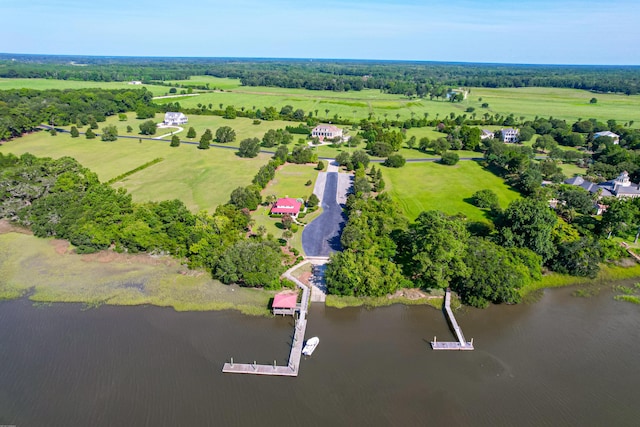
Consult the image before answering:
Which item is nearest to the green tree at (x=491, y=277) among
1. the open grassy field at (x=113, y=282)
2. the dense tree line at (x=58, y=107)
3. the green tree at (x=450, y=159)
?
the open grassy field at (x=113, y=282)

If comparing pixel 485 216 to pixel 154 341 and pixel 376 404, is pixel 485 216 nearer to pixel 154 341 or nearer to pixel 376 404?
pixel 376 404

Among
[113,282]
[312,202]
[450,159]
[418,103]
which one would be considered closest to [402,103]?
[418,103]

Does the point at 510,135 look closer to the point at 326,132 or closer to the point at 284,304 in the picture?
the point at 326,132

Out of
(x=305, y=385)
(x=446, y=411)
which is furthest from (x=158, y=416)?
(x=446, y=411)

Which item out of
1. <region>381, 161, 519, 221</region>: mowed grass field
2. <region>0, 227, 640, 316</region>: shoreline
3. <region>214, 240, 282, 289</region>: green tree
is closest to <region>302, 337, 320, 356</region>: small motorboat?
<region>0, 227, 640, 316</region>: shoreline

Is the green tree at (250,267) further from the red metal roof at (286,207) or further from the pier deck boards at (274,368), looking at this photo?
the red metal roof at (286,207)

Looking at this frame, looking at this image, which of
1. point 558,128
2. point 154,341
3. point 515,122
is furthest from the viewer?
point 515,122

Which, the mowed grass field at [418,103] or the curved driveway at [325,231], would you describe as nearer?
the curved driveway at [325,231]
